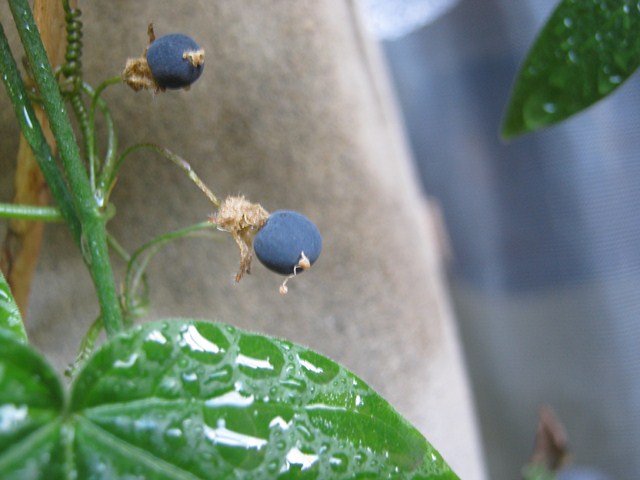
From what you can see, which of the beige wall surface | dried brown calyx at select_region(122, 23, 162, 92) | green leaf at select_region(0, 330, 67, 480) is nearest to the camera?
green leaf at select_region(0, 330, 67, 480)

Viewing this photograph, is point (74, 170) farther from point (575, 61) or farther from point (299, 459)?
point (575, 61)

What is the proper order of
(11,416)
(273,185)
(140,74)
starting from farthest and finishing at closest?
1. (273,185)
2. (140,74)
3. (11,416)

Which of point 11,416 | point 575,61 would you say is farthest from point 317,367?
point 575,61

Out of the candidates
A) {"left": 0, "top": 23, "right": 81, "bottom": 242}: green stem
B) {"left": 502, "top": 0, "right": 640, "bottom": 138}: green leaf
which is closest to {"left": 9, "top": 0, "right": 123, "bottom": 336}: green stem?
{"left": 0, "top": 23, "right": 81, "bottom": 242}: green stem

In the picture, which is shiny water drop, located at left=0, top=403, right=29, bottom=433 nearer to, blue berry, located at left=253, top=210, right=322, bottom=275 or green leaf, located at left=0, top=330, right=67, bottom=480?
green leaf, located at left=0, top=330, right=67, bottom=480

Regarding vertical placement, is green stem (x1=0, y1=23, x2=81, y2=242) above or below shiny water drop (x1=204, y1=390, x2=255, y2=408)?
above

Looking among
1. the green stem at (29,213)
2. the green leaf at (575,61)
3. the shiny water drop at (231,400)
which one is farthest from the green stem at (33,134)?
the green leaf at (575,61)
